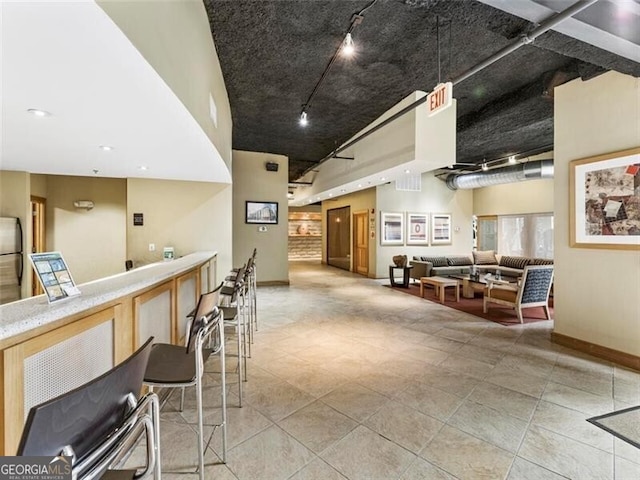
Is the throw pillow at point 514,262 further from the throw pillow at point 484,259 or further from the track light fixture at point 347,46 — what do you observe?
the track light fixture at point 347,46

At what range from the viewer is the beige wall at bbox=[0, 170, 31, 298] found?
4.41 meters

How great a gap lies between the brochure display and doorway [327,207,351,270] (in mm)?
9846

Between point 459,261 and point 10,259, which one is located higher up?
point 10,259

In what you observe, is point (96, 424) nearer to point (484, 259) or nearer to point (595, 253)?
point (595, 253)

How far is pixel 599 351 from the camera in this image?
3.32 m

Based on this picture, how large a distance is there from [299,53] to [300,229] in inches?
442

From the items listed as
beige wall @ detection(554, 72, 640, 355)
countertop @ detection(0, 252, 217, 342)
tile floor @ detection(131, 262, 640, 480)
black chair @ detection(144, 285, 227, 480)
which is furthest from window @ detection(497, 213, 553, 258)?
countertop @ detection(0, 252, 217, 342)

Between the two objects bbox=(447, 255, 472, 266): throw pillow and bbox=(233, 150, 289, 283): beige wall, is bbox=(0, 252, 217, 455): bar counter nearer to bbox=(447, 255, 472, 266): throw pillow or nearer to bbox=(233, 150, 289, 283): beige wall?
bbox=(233, 150, 289, 283): beige wall

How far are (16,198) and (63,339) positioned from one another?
4481 millimetres

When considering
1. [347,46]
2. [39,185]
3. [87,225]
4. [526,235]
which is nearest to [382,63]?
[347,46]

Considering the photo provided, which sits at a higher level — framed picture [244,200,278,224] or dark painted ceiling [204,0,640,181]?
dark painted ceiling [204,0,640,181]

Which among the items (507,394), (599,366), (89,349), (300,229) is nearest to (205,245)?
(89,349)

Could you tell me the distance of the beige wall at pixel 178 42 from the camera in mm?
1339

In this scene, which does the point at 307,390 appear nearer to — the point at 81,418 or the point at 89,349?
the point at 89,349
